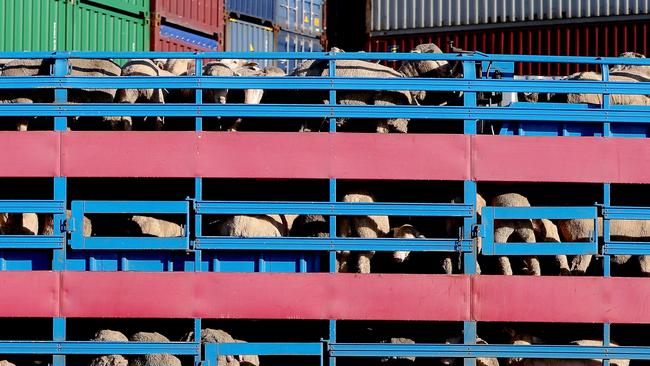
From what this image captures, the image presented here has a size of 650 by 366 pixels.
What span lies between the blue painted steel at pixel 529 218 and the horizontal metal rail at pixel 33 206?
3009mm

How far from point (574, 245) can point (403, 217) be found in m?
1.24

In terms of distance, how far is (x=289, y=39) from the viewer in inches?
771

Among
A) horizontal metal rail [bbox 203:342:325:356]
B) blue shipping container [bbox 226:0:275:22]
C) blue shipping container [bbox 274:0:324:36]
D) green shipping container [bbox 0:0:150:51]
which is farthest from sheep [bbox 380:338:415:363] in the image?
blue shipping container [bbox 274:0:324:36]

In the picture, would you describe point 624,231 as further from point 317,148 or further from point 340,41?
point 340,41

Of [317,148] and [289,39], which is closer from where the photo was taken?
[317,148]

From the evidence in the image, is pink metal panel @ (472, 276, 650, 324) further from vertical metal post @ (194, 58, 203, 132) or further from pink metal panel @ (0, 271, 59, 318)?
pink metal panel @ (0, 271, 59, 318)

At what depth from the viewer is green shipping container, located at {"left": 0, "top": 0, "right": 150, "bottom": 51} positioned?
1338cm

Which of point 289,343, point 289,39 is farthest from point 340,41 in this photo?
point 289,343

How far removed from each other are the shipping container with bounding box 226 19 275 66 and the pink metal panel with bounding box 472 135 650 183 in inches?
453

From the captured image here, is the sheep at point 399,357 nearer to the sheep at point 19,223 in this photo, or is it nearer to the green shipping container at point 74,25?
the sheep at point 19,223

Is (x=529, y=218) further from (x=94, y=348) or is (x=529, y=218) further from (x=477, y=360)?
(x=94, y=348)

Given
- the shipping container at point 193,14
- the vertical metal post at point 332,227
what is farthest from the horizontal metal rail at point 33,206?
the shipping container at point 193,14

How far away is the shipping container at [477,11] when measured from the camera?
1745 centimetres

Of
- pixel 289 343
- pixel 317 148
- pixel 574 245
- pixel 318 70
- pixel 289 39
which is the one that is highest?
pixel 289 39
